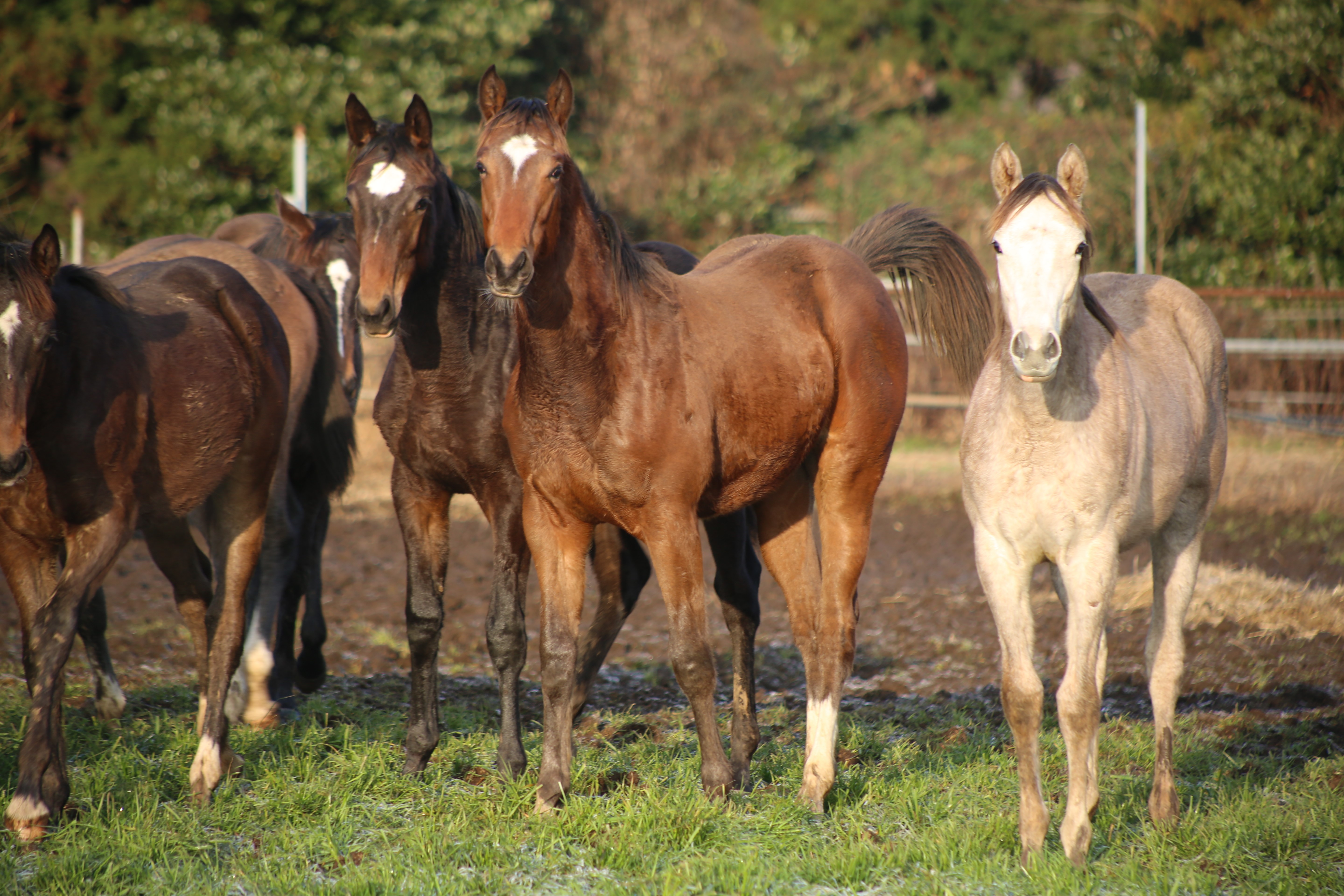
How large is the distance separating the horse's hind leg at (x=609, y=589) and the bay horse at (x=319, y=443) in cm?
145

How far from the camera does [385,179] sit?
410 centimetres

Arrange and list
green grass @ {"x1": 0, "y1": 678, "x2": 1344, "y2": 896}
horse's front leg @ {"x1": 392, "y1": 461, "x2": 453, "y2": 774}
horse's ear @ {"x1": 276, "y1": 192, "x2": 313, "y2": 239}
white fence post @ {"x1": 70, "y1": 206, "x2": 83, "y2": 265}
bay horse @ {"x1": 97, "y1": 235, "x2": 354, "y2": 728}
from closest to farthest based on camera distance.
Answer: green grass @ {"x1": 0, "y1": 678, "x2": 1344, "y2": 896} → horse's front leg @ {"x1": 392, "y1": 461, "x2": 453, "y2": 774} → bay horse @ {"x1": 97, "y1": 235, "x2": 354, "y2": 728} → horse's ear @ {"x1": 276, "y1": 192, "x2": 313, "y2": 239} → white fence post @ {"x1": 70, "y1": 206, "x2": 83, "y2": 265}

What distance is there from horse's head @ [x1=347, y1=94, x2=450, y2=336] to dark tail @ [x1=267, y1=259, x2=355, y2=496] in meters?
1.73

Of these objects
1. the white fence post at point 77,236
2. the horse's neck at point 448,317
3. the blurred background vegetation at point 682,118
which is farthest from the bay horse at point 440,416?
the blurred background vegetation at point 682,118

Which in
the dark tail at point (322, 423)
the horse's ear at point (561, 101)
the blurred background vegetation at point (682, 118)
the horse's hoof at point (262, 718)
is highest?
the blurred background vegetation at point (682, 118)

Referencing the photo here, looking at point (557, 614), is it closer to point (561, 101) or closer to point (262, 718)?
point (561, 101)

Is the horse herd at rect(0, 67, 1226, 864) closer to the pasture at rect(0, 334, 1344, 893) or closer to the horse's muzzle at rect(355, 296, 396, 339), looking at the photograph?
the horse's muzzle at rect(355, 296, 396, 339)

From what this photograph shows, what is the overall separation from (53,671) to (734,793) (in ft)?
7.63

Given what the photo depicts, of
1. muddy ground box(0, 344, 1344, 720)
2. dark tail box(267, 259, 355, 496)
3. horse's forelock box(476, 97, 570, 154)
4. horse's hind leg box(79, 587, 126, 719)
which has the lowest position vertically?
muddy ground box(0, 344, 1344, 720)

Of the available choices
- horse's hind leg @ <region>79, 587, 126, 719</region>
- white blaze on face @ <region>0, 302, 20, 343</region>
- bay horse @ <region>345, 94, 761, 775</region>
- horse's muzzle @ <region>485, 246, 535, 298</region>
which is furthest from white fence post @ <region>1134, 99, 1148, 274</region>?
white blaze on face @ <region>0, 302, 20, 343</region>

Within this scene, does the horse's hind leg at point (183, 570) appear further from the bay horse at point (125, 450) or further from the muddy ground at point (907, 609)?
the muddy ground at point (907, 609)

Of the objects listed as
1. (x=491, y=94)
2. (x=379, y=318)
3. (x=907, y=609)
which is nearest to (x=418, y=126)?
(x=491, y=94)

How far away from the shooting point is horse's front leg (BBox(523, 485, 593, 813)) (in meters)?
3.90

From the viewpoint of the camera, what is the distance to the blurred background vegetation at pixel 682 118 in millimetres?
16484
